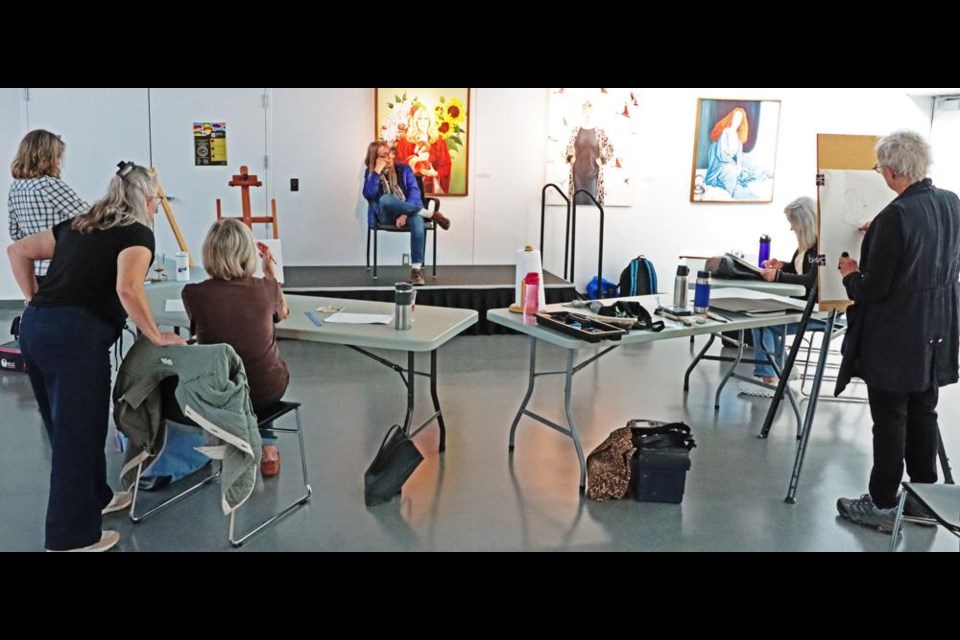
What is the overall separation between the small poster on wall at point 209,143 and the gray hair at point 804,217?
5.05m

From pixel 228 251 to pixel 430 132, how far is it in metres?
4.98

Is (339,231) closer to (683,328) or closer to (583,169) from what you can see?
(583,169)

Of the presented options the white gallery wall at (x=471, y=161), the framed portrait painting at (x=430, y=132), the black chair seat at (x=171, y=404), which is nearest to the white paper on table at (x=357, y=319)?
the black chair seat at (x=171, y=404)

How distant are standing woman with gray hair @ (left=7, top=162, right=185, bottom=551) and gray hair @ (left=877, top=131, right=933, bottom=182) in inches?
104

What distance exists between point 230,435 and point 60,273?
0.76m

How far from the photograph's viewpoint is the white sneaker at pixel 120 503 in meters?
3.31

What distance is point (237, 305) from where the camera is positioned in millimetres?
3195

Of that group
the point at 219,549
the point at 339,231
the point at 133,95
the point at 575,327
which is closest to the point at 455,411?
the point at 575,327

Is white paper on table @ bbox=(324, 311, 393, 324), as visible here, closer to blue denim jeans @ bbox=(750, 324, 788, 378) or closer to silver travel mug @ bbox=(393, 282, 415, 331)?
silver travel mug @ bbox=(393, 282, 415, 331)

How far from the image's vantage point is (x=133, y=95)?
24.3 ft

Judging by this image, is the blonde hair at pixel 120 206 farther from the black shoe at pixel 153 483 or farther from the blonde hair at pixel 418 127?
the blonde hair at pixel 418 127

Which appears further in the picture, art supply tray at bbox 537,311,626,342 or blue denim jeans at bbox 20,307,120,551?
art supply tray at bbox 537,311,626,342

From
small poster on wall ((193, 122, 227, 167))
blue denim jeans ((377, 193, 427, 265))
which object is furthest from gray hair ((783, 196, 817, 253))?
small poster on wall ((193, 122, 227, 167))

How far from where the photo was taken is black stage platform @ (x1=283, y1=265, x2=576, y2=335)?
6750 millimetres
